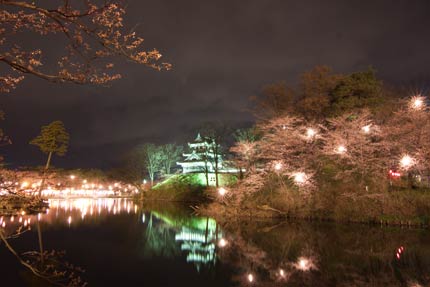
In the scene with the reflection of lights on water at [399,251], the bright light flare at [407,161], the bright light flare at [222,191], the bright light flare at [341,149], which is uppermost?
the bright light flare at [341,149]

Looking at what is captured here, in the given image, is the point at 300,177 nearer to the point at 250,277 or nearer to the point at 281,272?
the point at 281,272

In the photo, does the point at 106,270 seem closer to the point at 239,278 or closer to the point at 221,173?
the point at 239,278

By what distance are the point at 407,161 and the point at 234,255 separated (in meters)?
15.8

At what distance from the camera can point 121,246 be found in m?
15.0

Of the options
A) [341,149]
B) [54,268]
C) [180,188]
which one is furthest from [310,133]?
[180,188]

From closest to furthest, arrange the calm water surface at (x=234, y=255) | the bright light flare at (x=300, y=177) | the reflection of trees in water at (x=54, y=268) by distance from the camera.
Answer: the reflection of trees in water at (x=54, y=268)
the calm water surface at (x=234, y=255)
the bright light flare at (x=300, y=177)

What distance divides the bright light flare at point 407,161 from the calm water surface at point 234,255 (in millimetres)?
5299

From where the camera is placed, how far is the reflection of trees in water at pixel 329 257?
9336 millimetres

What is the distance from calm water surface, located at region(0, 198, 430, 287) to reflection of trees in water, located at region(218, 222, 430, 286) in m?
0.03

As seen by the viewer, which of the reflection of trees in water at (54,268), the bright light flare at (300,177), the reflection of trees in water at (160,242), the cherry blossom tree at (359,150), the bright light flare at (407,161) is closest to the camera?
the reflection of trees in water at (54,268)

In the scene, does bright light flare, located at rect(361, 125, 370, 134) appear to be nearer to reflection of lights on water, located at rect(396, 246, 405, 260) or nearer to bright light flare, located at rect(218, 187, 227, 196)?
bright light flare, located at rect(218, 187, 227, 196)

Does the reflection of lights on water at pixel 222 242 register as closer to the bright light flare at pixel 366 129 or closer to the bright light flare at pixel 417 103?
the bright light flare at pixel 366 129

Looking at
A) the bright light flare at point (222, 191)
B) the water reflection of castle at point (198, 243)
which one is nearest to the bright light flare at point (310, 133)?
the bright light flare at point (222, 191)

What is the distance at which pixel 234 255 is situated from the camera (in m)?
12.8
